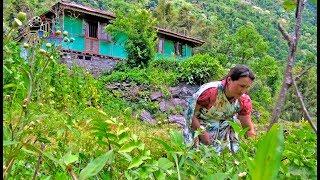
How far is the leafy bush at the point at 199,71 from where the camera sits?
2081 centimetres

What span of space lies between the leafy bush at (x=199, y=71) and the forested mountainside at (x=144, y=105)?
0.04 meters

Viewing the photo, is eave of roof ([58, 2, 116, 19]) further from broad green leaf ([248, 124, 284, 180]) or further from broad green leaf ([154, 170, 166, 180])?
broad green leaf ([248, 124, 284, 180])

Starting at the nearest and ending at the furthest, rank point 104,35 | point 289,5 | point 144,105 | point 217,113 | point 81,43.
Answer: point 289,5 < point 217,113 < point 144,105 < point 81,43 < point 104,35

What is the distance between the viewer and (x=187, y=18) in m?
42.1

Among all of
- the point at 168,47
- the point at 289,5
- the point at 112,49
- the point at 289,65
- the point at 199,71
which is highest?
the point at 168,47

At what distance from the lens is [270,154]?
54 centimetres

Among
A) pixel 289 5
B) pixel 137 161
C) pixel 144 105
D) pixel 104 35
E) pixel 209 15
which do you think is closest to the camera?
pixel 137 161

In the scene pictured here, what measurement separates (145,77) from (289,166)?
63.2ft

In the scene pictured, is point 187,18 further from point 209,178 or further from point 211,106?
point 209,178

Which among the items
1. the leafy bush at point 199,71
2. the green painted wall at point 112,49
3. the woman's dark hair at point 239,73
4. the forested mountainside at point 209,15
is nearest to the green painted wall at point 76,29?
the green painted wall at point 112,49

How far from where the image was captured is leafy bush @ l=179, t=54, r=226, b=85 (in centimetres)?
2081

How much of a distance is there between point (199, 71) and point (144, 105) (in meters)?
3.50

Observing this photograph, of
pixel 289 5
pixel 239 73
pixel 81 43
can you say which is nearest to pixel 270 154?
pixel 289 5

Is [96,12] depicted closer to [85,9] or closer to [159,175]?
[85,9]
